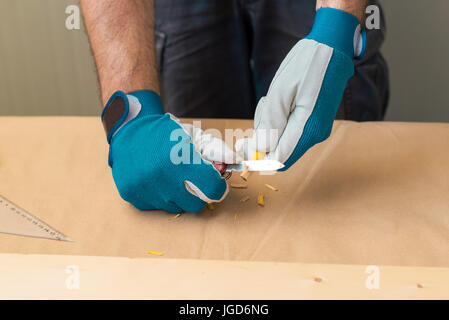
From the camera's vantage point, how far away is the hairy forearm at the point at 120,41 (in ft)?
2.54

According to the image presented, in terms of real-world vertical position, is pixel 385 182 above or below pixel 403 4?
below

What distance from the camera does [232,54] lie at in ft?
3.78

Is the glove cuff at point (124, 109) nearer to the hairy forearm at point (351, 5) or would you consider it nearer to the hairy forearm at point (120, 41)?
the hairy forearm at point (120, 41)

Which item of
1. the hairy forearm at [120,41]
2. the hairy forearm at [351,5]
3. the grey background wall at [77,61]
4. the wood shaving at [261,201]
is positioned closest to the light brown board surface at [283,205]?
the wood shaving at [261,201]

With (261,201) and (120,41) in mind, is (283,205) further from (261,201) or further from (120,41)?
(120,41)

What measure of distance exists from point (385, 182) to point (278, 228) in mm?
214

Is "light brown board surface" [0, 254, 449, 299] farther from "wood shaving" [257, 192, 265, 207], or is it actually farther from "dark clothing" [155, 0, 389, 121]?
"dark clothing" [155, 0, 389, 121]

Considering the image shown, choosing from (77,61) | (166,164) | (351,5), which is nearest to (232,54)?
(351,5)

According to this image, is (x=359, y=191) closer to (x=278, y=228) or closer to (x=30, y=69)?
(x=278, y=228)

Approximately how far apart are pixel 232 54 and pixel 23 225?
2.27ft

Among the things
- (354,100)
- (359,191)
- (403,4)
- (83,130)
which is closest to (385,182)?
(359,191)

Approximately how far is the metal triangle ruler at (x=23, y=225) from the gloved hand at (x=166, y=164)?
0.34 ft

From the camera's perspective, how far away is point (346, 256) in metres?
0.56

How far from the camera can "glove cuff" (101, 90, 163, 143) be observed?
2.19 feet
